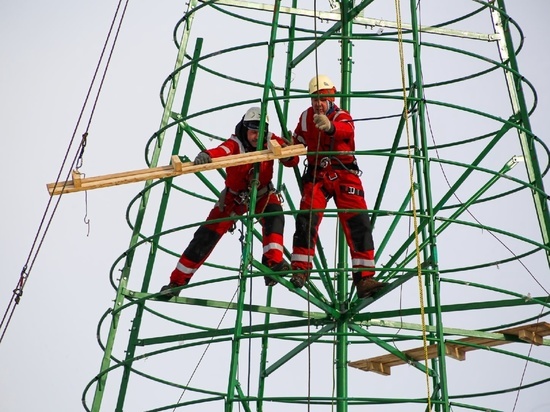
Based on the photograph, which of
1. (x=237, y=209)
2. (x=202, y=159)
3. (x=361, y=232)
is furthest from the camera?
(x=237, y=209)

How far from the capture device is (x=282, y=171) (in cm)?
1891

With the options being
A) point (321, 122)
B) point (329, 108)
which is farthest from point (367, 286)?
point (329, 108)

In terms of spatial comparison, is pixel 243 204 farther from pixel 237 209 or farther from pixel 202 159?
pixel 202 159

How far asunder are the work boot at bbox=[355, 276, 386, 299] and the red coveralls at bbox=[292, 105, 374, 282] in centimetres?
13

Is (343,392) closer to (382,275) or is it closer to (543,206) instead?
(382,275)

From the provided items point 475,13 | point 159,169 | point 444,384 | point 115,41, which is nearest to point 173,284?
point 159,169

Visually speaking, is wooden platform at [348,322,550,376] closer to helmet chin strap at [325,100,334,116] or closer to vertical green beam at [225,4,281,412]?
vertical green beam at [225,4,281,412]

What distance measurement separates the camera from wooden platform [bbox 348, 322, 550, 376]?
15875 mm

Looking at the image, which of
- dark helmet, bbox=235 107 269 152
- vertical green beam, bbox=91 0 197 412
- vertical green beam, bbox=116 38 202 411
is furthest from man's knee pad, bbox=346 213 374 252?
vertical green beam, bbox=91 0 197 412

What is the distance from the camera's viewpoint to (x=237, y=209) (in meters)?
17.0

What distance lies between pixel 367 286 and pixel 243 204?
2.48m

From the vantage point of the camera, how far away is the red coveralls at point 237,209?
16.1 metres

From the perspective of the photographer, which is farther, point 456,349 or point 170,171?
point 456,349

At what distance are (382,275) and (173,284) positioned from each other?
3083mm
